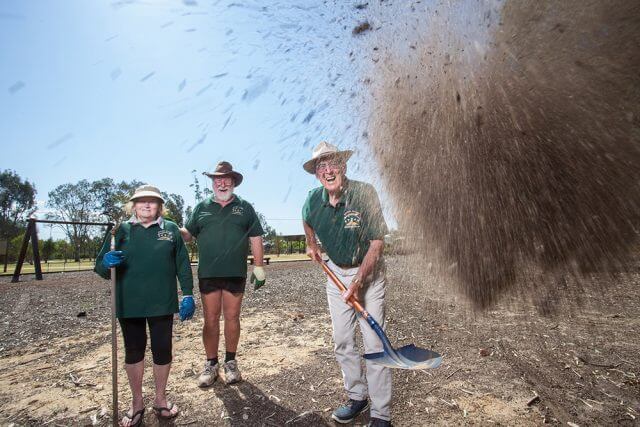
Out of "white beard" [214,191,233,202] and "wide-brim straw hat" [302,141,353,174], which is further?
"white beard" [214,191,233,202]

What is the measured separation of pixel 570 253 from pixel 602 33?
117cm

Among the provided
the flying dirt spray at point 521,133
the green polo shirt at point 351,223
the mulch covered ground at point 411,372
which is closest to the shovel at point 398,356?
the green polo shirt at point 351,223

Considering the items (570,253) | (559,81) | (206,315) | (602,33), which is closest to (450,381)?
(570,253)

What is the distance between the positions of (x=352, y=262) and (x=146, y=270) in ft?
5.38

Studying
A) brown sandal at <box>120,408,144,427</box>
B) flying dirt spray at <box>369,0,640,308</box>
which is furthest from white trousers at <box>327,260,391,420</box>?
brown sandal at <box>120,408,144,427</box>

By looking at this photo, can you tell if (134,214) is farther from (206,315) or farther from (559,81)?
(559,81)

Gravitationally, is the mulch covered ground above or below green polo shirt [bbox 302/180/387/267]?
below

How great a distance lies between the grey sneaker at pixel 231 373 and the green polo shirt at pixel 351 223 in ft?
4.97

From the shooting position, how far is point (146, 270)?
278cm

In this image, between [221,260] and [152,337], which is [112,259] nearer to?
[152,337]

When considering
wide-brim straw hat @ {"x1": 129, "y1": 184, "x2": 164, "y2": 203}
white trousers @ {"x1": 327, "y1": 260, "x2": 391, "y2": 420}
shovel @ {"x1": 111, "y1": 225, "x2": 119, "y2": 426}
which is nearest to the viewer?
shovel @ {"x1": 111, "y1": 225, "x2": 119, "y2": 426}

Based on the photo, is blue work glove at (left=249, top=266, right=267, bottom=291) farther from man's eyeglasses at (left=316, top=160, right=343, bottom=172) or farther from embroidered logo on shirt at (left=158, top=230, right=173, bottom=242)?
man's eyeglasses at (left=316, top=160, right=343, bottom=172)

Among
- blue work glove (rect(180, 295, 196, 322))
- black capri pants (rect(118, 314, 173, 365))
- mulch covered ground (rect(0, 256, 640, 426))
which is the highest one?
blue work glove (rect(180, 295, 196, 322))

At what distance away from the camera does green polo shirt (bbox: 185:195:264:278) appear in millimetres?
3430
